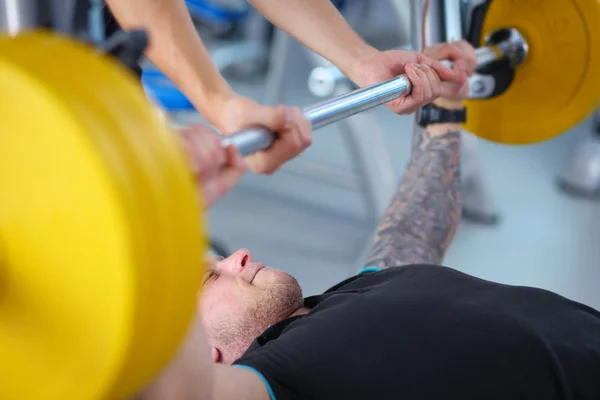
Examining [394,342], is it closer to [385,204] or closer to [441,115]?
[441,115]

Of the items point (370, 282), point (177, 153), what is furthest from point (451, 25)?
point (177, 153)

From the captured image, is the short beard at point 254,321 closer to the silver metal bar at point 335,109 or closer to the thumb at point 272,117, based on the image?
the silver metal bar at point 335,109

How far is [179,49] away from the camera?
1034 millimetres

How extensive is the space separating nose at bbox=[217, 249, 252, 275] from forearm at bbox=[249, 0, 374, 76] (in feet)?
1.36

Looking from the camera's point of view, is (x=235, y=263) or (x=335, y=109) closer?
(x=335, y=109)

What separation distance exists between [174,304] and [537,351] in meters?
0.63

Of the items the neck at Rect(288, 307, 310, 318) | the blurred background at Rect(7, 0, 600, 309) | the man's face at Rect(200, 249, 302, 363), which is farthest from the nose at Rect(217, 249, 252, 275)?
the blurred background at Rect(7, 0, 600, 309)

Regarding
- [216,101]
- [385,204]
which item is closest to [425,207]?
[216,101]

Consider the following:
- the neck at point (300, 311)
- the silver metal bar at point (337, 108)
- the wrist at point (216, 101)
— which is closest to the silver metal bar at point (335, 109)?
the silver metal bar at point (337, 108)

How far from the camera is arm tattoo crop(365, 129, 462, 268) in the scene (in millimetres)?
1455

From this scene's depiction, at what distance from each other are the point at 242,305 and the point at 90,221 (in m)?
0.75

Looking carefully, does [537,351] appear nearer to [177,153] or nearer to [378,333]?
[378,333]

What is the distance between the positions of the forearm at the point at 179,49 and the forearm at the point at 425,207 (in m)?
0.56

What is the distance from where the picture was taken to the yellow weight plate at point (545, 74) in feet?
5.20
